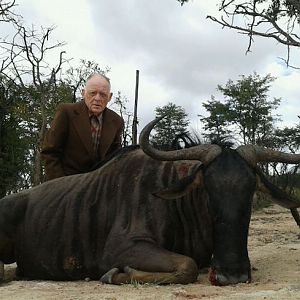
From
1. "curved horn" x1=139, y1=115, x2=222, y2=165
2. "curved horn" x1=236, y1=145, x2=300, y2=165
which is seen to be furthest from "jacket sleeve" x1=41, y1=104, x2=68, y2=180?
"curved horn" x1=236, y1=145, x2=300, y2=165

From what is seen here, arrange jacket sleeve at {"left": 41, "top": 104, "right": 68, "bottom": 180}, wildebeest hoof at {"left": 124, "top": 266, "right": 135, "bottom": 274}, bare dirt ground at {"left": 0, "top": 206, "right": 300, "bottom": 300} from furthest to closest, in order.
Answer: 1. jacket sleeve at {"left": 41, "top": 104, "right": 68, "bottom": 180}
2. wildebeest hoof at {"left": 124, "top": 266, "right": 135, "bottom": 274}
3. bare dirt ground at {"left": 0, "top": 206, "right": 300, "bottom": 300}

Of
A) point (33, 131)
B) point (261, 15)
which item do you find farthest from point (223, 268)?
point (33, 131)

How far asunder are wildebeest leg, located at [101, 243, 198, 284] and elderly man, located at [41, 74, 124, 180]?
1600 mm

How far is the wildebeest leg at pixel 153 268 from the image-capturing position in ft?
13.5

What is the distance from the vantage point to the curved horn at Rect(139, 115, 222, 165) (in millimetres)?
4355

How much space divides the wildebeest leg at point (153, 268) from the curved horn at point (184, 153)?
69 centimetres

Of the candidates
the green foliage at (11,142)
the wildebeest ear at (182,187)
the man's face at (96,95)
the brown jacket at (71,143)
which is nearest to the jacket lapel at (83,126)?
the brown jacket at (71,143)

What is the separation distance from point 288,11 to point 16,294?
31.2 ft

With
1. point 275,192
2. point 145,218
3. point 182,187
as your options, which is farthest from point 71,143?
point 275,192

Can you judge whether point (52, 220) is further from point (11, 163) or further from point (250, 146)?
point (11, 163)

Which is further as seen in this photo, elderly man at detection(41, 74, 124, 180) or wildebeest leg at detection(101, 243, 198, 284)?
elderly man at detection(41, 74, 124, 180)

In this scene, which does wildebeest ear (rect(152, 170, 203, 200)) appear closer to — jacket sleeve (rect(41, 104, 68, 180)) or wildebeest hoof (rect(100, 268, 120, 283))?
wildebeest hoof (rect(100, 268, 120, 283))

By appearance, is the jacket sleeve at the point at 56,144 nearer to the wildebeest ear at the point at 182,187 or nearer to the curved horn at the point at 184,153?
the curved horn at the point at 184,153

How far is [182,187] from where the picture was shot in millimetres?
4336
